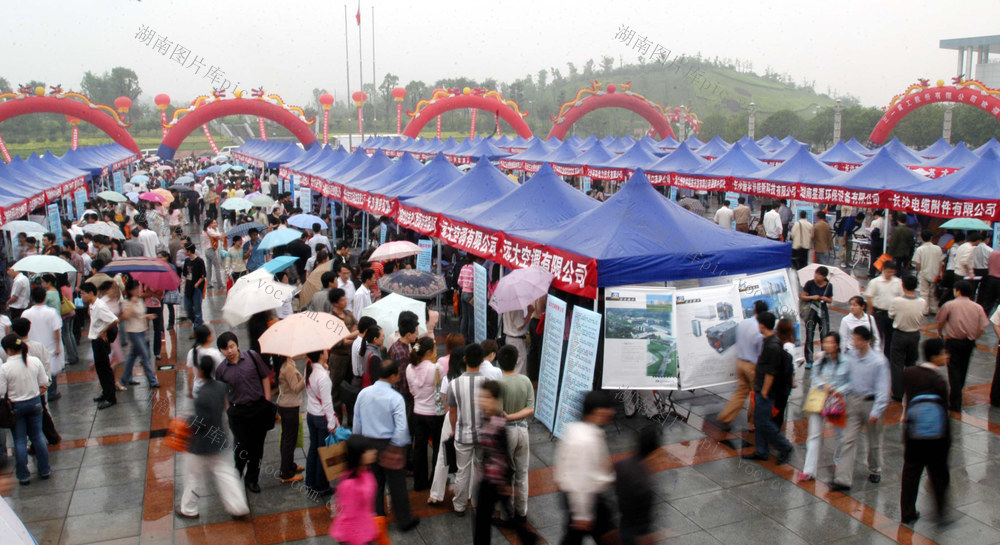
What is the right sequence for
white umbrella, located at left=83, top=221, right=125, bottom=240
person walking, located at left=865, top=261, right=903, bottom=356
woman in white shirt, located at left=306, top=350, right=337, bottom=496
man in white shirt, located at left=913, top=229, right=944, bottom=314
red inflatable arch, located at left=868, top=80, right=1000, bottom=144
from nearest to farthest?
woman in white shirt, located at left=306, top=350, right=337, bottom=496 → person walking, located at left=865, top=261, right=903, bottom=356 → man in white shirt, located at left=913, top=229, right=944, bottom=314 → white umbrella, located at left=83, top=221, right=125, bottom=240 → red inflatable arch, located at left=868, top=80, right=1000, bottom=144

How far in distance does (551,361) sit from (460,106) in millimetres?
38566

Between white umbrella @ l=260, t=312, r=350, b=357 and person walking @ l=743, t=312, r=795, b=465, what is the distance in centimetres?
363

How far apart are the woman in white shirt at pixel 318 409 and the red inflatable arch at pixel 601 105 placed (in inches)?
1542

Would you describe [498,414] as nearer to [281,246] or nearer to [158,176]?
[281,246]

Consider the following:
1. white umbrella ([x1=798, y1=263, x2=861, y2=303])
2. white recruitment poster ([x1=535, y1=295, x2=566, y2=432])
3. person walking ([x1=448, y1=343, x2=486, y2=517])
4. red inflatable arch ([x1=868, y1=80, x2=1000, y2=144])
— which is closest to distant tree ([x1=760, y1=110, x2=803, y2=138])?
red inflatable arch ([x1=868, y1=80, x2=1000, y2=144])

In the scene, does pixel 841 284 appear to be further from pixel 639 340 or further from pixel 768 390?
pixel 639 340

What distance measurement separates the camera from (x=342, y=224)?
63.9 feet

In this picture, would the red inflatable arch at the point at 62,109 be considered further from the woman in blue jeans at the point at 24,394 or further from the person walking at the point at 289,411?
the person walking at the point at 289,411

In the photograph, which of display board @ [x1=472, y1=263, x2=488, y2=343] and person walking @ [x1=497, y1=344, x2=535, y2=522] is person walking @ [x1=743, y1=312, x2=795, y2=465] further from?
display board @ [x1=472, y1=263, x2=488, y2=343]

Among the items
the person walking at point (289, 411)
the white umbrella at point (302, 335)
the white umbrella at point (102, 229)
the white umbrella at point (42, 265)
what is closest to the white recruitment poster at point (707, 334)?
the white umbrella at point (302, 335)

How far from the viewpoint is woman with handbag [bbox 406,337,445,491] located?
5.69 metres

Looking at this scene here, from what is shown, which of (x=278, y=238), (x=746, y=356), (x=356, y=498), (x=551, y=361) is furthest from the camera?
(x=278, y=238)

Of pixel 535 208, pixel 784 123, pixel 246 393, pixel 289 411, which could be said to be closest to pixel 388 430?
pixel 289 411

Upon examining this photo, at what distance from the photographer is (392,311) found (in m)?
7.19
